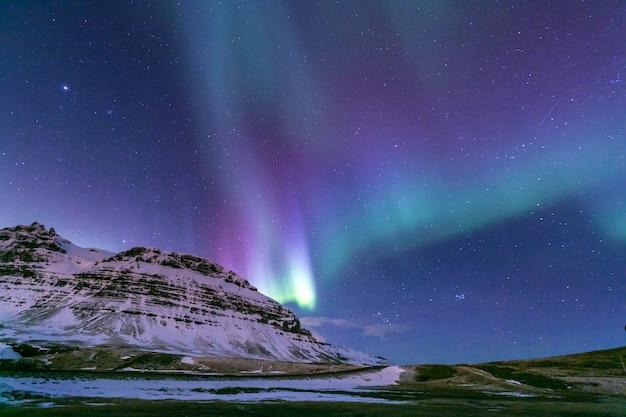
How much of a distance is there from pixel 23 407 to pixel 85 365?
14527 cm

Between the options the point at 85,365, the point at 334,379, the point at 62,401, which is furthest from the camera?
the point at 85,365

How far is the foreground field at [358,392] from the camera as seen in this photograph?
33.1 meters

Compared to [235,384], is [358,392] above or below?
below

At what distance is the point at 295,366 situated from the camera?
498ft

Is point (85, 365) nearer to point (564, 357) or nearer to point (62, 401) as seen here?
point (62, 401)

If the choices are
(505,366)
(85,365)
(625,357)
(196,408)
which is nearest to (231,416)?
(196,408)

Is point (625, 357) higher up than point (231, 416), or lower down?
higher up

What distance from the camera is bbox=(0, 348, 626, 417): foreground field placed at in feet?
109

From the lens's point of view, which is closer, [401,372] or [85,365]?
[401,372]

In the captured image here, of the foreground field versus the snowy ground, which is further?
the snowy ground

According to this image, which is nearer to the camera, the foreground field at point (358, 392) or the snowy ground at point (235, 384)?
the foreground field at point (358, 392)

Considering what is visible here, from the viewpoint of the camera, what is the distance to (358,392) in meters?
58.1

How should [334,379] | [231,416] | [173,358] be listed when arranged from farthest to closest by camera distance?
[173,358] < [334,379] < [231,416]

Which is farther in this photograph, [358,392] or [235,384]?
[235,384]
